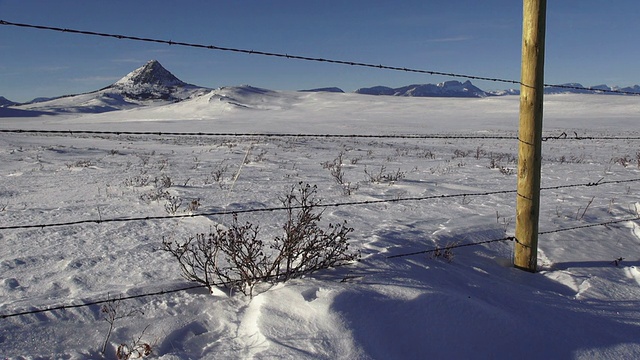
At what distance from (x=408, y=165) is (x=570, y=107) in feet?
167

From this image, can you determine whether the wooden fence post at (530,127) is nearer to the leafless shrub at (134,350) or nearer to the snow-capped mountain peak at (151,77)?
the leafless shrub at (134,350)

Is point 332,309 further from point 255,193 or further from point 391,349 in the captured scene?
point 255,193

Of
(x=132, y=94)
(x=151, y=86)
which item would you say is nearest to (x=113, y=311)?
(x=132, y=94)

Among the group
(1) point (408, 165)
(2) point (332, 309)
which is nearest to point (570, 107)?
(1) point (408, 165)

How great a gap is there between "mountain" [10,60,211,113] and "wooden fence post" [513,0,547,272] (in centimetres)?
10249

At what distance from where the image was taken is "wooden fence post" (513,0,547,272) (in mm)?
3784

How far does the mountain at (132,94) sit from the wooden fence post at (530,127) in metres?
102

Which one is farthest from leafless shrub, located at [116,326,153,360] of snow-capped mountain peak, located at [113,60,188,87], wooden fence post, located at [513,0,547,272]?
snow-capped mountain peak, located at [113,60,188,87]

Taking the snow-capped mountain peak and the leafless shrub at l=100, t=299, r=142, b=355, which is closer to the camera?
the leafless shrub at l=100, t=299, r=142, b=355

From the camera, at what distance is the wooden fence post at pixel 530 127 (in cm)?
378

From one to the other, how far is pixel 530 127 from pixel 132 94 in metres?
152

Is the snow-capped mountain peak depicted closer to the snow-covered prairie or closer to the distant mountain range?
the distant mountain range

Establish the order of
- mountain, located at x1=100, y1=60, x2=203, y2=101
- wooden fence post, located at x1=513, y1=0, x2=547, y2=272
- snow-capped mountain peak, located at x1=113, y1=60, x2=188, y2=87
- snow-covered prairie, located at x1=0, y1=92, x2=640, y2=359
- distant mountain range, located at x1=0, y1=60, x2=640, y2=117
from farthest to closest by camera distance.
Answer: snow-capped mountain peak, located at x1=113, y1=60, x2=188, y2=87, mountain, located at x1=100, y1=60, x2=203, y2=101, distant mountain range, located at x1=0, y1=60, x2=640, y2=117, wooden fence post, located at x1=513, y1=0, x2=547, y2=272, snow-covered prairie, located at x1=0, y1=92, x2=640, y2=359

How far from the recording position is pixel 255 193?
7.17m
